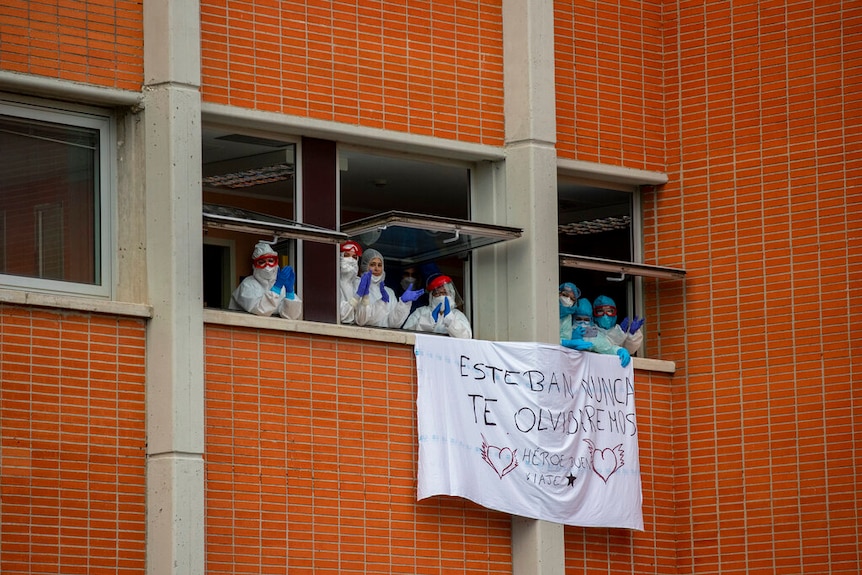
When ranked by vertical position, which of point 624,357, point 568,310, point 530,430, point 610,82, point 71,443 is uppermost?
point 610,82

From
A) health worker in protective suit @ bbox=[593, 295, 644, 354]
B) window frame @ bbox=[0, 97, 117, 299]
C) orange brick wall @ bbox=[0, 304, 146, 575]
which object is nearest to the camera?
orange brick wall @ bbox=[0, 304, 146, 575]

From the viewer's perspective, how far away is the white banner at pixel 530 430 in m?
14.8

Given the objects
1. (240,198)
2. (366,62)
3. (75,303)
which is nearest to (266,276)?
(240,198)

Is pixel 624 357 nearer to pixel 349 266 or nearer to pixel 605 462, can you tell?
pixel 605 462

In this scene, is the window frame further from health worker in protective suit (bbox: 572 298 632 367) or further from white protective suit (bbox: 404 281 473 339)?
health worker in protective suit (bbox: 572 298 632 367)

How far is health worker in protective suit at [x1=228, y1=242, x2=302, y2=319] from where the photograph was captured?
1423 centimetres

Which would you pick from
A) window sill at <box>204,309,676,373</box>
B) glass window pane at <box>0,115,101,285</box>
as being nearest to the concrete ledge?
window sill at <box>204,309,676,373</box>

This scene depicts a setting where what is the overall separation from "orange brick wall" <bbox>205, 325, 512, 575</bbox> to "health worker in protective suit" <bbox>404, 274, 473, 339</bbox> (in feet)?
2.34

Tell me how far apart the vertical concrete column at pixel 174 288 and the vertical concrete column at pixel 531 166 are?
330cm

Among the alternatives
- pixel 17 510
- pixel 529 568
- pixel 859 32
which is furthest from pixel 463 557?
pixel 859 32

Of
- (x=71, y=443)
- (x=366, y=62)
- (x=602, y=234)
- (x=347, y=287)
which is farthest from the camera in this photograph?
(x=602, y=234)

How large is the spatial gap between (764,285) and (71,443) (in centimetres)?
673

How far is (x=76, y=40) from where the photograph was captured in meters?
13.4

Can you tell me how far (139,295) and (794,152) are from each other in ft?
21.0
